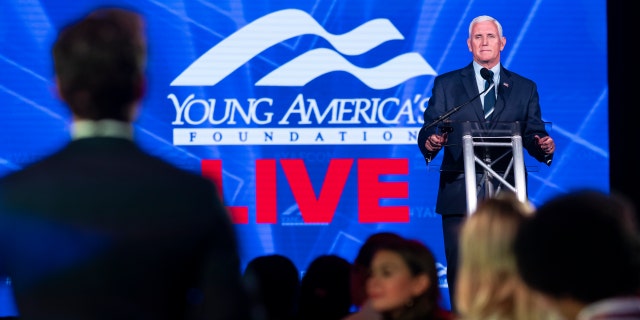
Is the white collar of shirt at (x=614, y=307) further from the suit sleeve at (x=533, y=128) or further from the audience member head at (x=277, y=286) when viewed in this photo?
the suit sleeve at (x=533, y=128)

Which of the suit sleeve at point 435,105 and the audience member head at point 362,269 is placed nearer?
the audience member head at point 362,269

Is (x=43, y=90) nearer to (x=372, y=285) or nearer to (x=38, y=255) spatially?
(x=372, y=285)

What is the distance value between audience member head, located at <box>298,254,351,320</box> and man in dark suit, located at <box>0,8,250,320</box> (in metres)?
1.85

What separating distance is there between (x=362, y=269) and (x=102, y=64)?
173 cm

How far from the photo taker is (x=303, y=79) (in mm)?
6219

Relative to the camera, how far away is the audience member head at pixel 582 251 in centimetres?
121

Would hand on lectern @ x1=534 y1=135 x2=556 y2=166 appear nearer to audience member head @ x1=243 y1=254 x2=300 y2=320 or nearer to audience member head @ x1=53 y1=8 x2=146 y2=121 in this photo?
audience member head @ x1=243 y1=254 x2=300 y2=320

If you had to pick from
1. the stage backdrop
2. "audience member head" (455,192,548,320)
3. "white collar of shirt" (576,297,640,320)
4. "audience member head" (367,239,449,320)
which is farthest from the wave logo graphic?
"white collar of shirt" (576,297,640,320)

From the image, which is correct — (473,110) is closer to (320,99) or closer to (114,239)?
(320,99)

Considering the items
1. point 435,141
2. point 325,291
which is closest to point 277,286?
point 325,291

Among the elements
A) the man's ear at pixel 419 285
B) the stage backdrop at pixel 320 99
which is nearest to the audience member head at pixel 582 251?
the man's ear at pixel 419 285

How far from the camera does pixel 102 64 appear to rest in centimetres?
128

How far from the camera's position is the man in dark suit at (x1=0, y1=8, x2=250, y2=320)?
3.95ft

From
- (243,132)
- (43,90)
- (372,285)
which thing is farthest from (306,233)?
(372,285)
